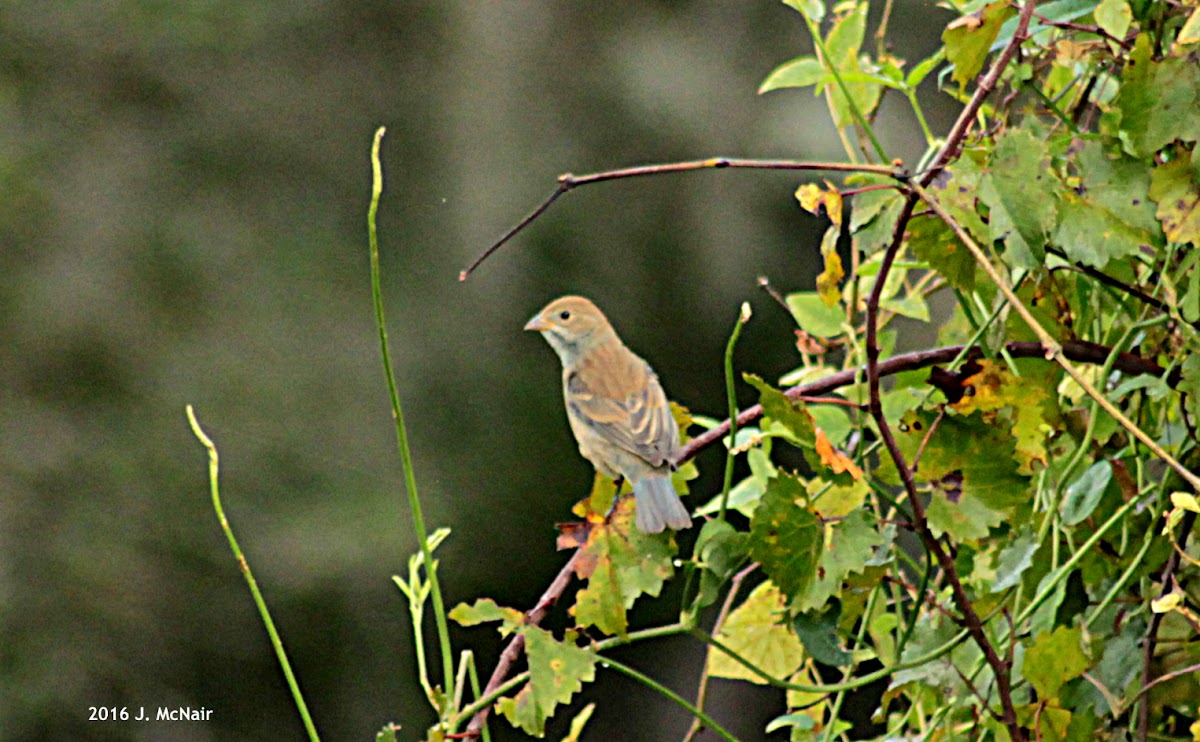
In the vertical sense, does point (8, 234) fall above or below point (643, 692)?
above

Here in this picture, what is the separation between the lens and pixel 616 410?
3.76 ft

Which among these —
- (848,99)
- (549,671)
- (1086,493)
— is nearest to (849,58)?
(848,99)

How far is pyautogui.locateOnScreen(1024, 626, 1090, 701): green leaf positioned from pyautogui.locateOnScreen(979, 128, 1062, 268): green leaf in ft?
0.77

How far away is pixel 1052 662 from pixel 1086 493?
145mm

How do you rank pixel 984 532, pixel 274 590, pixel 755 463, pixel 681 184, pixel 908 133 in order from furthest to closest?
1. pixel 681 184
2. pixel 274 590
3. pixel 908 133
4. pixel 755 463
5. pixel 984 532

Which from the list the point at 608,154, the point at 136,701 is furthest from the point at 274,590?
the point at 608,154

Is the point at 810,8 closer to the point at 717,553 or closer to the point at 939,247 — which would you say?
the point at 939,247

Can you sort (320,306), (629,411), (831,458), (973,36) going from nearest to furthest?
(831,458) → (973,36) → (629,411) → (320,306)

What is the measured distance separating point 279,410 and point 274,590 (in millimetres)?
495

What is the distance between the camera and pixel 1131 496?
36.2 inches

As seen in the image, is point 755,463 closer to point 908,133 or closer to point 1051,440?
point 1051,440

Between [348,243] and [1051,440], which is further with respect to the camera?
[348,243]

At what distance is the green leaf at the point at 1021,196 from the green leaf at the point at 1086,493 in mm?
216

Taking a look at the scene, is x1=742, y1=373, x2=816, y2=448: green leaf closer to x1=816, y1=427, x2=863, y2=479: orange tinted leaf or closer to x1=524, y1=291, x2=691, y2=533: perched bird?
x1=816, y1=427, x2=863, y2=479: orange tinted leaf
